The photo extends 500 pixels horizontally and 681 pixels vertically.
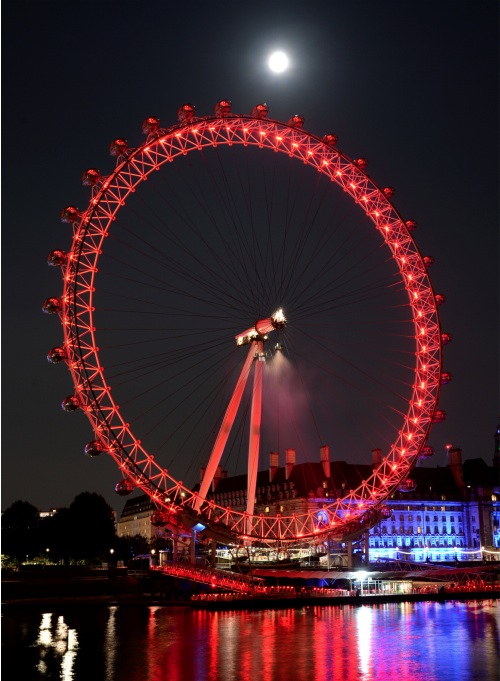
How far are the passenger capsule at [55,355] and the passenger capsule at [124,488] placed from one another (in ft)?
23.0

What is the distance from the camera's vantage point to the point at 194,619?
4384 centimetres

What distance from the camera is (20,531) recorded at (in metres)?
105

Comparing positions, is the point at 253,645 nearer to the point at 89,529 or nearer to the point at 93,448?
the point at 93,448

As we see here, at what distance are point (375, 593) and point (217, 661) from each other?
3449 cm

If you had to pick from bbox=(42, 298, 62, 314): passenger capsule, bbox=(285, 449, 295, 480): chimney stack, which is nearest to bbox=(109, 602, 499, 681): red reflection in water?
bbox=(42, 298, 62, 314): passenger capsule

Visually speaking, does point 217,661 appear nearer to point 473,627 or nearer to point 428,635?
point 428,635

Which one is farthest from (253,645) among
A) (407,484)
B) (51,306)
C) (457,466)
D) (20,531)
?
(457,466)

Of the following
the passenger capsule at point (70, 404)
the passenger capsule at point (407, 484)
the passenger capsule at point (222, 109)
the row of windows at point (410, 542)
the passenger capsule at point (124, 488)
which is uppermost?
the passenger capsule at point (222, 109)

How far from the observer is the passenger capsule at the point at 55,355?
139ft

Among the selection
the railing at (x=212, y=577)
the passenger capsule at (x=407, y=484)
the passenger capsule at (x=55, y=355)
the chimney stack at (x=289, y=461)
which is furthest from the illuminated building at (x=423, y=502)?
the passenger capsule at (x=55, y=355)

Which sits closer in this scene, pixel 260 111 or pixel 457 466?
pixel 260 111

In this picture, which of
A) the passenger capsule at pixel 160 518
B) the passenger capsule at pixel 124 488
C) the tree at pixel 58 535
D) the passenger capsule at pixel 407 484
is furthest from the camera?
the tree at pixel 58 535

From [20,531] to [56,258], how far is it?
6976 cm

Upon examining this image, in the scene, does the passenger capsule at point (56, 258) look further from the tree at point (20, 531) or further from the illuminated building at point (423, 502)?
the illuminated building at point (423, 502)
